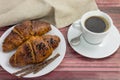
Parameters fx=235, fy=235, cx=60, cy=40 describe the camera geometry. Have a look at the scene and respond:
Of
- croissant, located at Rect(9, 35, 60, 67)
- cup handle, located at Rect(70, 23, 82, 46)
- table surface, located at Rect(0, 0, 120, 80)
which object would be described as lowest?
table surface, located at Rect(0, 0, 120, 80)

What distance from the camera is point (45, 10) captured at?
62 cm

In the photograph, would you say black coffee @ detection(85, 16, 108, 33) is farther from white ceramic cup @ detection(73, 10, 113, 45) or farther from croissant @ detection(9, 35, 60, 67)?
croissant @ detection(9, 35, 60, 67)

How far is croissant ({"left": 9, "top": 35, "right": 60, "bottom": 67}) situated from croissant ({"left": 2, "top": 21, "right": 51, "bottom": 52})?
0.06 ft

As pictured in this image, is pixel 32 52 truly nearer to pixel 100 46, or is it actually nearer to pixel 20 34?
pixel 20 34

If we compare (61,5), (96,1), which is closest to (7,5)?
(61,5)

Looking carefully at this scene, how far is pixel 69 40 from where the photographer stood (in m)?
0.58

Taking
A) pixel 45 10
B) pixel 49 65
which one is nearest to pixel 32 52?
pixel 49 65

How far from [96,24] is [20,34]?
18cm

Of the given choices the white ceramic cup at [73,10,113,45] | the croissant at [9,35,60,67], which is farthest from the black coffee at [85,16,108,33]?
the croissant at [9,35,60,67]

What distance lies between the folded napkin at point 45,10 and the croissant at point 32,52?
114 mm

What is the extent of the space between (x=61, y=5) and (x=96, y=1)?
0.35 ft

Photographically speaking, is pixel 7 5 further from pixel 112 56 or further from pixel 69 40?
pixel 112 56

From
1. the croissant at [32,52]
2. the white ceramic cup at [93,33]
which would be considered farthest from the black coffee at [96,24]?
the croissant at [32,52]

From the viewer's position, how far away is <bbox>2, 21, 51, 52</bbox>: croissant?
20.5 inches
